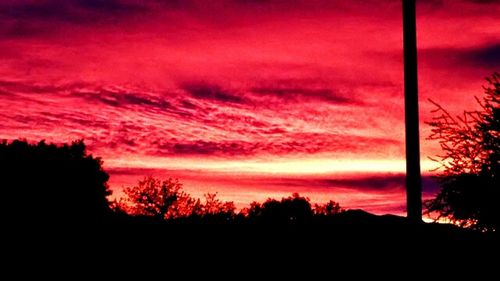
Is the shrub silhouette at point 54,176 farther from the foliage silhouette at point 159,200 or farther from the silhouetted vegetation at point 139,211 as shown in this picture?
the foliage silhouette at point 159,200

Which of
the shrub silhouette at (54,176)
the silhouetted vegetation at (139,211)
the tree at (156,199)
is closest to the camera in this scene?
the silhouetted vegetation at (139,211)

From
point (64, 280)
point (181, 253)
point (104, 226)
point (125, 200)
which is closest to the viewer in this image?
point (64, 280)

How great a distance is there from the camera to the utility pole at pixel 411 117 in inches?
522

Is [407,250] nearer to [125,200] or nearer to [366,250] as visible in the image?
[366,250]

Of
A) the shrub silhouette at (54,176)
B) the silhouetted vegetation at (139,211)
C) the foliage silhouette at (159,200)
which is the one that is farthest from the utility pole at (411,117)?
the foliage silhouette at (159,200)

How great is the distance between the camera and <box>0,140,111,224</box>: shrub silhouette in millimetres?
33875

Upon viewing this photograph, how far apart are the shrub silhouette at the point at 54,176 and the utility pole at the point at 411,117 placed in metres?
20.9

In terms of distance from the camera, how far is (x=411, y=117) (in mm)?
13289

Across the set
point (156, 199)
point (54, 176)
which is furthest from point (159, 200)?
point (54, 176)

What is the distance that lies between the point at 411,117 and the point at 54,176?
27.8 metres

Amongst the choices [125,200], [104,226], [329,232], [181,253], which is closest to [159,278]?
[181,253]

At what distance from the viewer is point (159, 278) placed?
1013 cm

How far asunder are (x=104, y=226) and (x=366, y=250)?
14.7ft

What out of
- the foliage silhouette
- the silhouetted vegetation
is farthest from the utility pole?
the foliage silhouette
